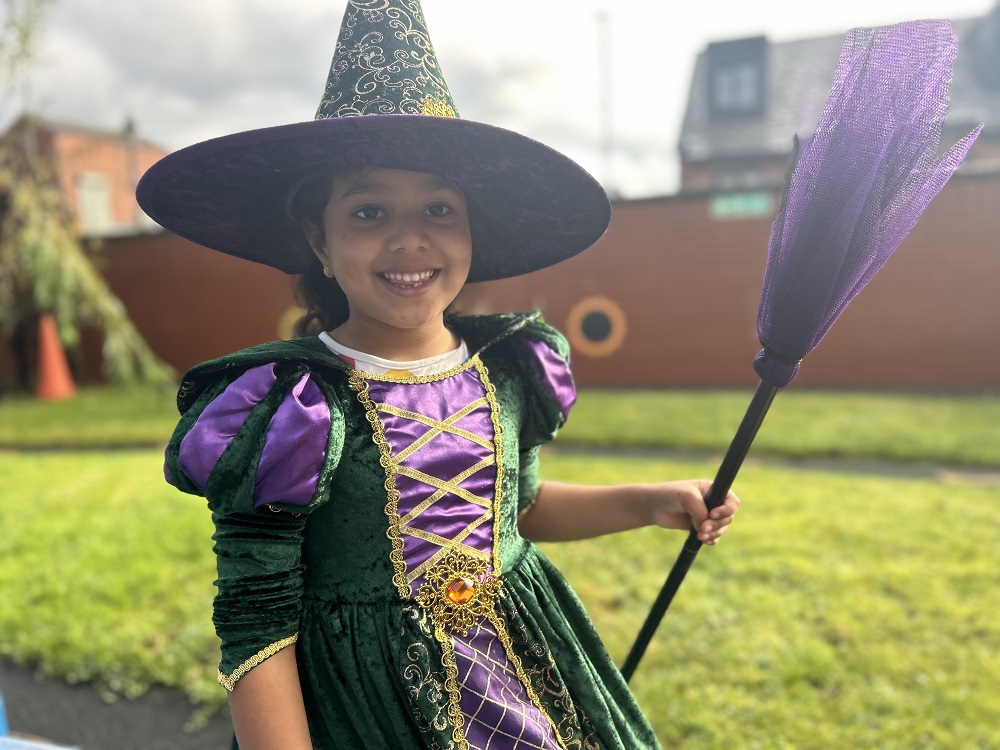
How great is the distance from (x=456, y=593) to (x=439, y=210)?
0.68 m

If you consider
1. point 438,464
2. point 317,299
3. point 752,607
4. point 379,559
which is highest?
point 317,299

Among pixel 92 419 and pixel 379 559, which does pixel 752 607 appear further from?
pixel 92 419

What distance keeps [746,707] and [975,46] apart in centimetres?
1842

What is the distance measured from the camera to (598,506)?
163cm

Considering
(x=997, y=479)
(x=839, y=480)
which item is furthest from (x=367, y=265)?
(x=997, y=479)

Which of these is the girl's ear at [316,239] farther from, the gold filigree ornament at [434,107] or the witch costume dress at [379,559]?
the gold filigree ornament at [434,107]

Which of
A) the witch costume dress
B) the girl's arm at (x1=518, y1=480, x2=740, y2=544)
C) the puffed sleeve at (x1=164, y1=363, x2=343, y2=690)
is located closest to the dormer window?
the girl's arm at (x1=518, y1=480, x2=740, y2=544)

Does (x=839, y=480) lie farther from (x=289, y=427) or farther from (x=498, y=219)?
(x=289, y=427)

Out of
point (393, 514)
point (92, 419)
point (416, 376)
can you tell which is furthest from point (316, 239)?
point (92, 419)

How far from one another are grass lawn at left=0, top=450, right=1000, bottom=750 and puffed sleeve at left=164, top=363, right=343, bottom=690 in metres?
1.92

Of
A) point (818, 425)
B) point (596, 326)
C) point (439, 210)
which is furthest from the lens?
point (596, 326)

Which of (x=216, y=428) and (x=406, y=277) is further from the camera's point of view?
(x=406, y=277)

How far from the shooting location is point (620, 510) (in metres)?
1.60

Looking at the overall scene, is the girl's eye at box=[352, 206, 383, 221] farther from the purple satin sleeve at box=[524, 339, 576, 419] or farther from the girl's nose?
the purple satin sleeve at box=[524, 339, 576, 419]
